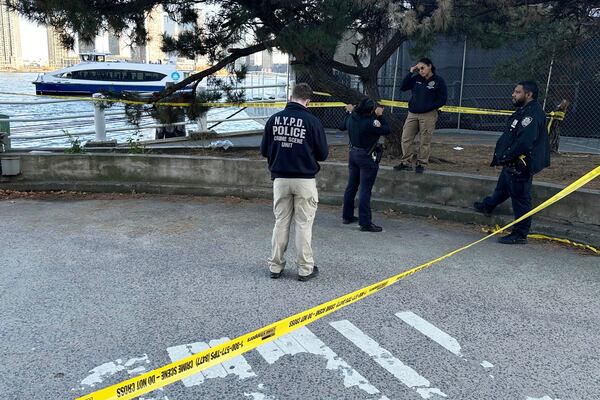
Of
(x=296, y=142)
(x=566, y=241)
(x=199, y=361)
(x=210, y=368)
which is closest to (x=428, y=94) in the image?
(x=566, y=241)

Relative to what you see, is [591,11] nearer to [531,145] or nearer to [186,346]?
[531,145]

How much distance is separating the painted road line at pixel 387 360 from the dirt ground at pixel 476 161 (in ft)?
16.3

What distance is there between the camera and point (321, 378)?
3254 millimetres

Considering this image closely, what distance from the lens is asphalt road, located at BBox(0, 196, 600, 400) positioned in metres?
3.23

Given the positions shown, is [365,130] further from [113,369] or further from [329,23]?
[113,369]

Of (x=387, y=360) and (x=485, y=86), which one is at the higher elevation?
(x=485, y=86)

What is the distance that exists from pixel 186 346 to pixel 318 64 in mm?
6847

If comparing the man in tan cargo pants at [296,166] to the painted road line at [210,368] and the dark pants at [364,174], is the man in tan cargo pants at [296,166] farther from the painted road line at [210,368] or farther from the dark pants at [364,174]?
the dark pants at [364,174]

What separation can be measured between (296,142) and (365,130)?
1.90 m

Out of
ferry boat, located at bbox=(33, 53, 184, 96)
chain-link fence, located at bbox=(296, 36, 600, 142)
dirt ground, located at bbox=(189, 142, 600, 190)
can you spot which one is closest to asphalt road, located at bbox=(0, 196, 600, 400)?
dirt ground, located at bbox=(189, 142, 600, 190)

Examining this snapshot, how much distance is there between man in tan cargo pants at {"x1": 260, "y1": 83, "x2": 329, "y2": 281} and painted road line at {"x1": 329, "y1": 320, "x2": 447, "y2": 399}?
1.10 metres

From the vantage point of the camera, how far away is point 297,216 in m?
4.96

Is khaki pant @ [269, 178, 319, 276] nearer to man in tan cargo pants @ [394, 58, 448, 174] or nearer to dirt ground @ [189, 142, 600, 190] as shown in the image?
man in tan cargo pants @ [394, 58, 448, 174]

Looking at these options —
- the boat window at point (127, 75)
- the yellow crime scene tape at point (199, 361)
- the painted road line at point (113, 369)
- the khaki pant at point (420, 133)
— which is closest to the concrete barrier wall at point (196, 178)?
the khaki pant at point (420, 133)
